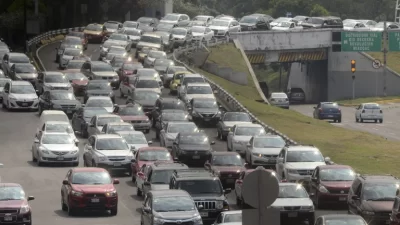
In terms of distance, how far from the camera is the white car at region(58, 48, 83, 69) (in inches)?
2986

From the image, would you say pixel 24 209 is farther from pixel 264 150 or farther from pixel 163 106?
pixel 163 106

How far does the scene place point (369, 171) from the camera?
1646 inches

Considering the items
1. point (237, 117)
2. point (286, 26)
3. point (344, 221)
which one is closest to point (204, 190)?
point (344, 221)

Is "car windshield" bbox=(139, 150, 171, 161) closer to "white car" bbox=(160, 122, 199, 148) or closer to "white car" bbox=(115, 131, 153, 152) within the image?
"white car" bbox=(115, 131, 153, 152)

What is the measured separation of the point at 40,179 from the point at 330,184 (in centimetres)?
1062

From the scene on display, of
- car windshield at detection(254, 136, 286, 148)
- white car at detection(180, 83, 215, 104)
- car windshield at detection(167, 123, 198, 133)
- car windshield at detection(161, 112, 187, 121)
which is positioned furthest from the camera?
white car at detection(180, 83, 215, 104)

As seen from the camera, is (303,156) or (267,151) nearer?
(303,156)

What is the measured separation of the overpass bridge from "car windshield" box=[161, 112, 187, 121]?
47478 millimetres

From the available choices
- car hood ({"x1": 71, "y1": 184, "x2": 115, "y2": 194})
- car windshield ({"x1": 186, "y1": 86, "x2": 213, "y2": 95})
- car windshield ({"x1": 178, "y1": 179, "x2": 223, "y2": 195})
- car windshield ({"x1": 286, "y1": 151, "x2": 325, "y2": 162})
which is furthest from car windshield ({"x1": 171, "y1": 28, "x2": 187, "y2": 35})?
car windshield ({"x1": 178, "y1": 179, "x2": 223, "y2": 195})

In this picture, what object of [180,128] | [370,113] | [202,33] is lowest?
[370,113]

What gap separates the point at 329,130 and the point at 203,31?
37337 millimetres

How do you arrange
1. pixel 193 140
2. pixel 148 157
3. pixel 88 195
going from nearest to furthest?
pixel 88 195
pixel 148 157
pixel 193 140

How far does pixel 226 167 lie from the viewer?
123ft

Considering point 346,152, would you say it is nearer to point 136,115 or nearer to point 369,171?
point 369,171
